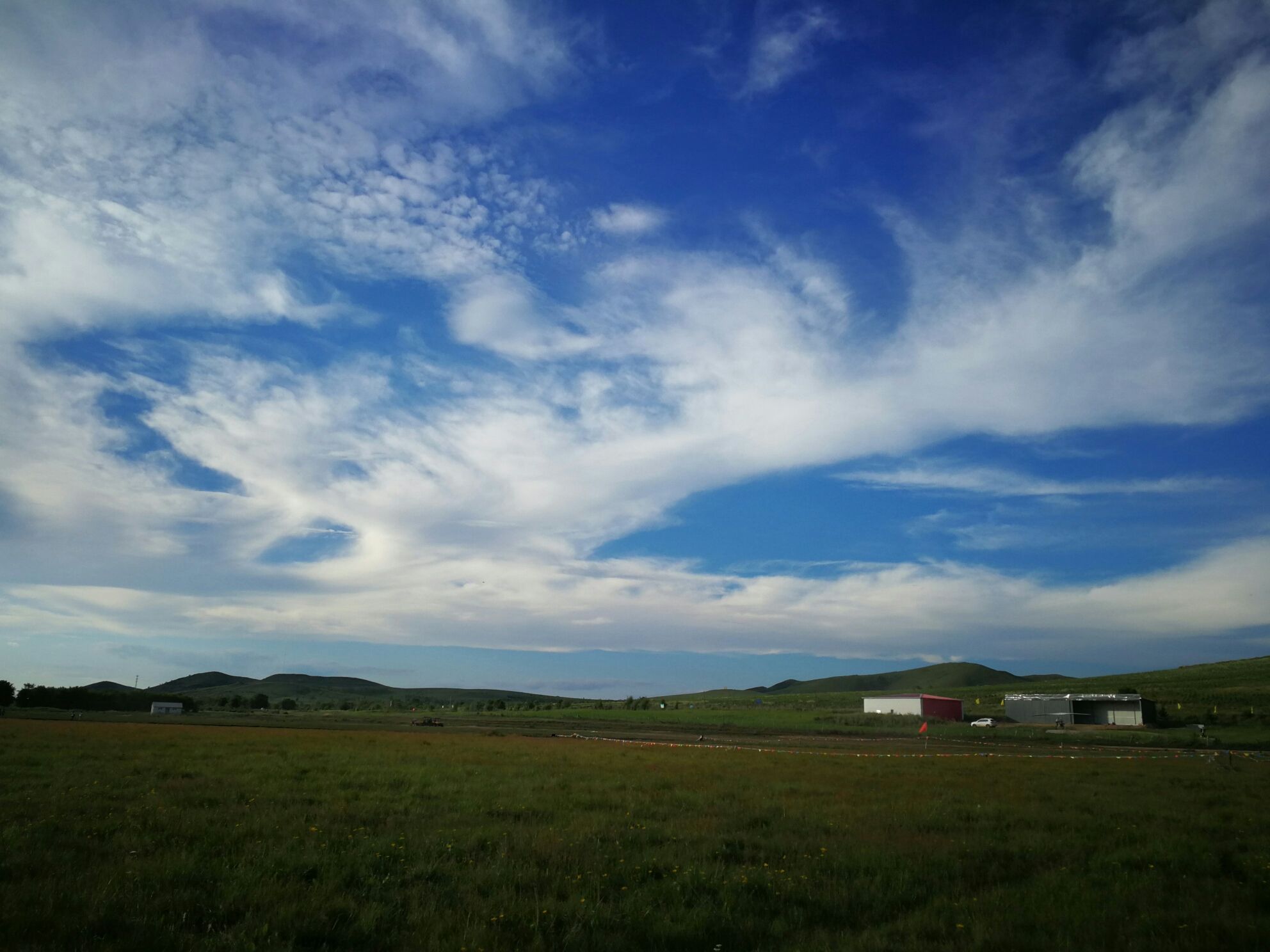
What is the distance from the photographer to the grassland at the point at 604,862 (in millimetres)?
8484

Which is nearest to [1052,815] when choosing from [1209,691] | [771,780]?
[771,780]

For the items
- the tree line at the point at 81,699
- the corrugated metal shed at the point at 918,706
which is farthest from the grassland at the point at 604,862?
the tree line at the point at 81,699

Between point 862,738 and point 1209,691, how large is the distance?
2920 inches

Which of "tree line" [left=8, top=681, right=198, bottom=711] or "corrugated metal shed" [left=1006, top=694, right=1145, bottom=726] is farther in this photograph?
"tree line" [left=8, top=681, right=198, bottom=711]

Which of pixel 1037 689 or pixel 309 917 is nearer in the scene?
pixel 309 917

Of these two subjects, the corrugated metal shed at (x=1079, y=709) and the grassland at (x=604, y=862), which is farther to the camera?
the corrugated metal shed at (x=1079, y=709)

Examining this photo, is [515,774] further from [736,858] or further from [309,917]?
[309,917]

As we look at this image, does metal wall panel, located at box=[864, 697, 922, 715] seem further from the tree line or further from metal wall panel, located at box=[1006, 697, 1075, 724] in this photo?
the tree line

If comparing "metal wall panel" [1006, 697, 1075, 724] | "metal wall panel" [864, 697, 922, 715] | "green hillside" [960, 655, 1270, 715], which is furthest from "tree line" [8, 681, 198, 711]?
"green hillside" [960, 655, 1270, 715]

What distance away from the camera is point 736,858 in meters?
12.6

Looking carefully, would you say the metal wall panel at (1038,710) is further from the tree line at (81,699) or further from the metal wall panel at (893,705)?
the tree line at (81,699)

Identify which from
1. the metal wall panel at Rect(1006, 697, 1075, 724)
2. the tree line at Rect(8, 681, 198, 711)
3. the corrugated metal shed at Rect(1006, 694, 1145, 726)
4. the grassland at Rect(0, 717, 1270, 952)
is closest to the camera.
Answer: the grassland at Rect(0, 717, 1270, 952)

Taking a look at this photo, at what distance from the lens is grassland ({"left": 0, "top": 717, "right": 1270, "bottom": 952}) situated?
8.48 metres

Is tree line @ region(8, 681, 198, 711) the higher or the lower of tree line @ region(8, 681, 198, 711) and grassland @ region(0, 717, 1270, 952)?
the lower
